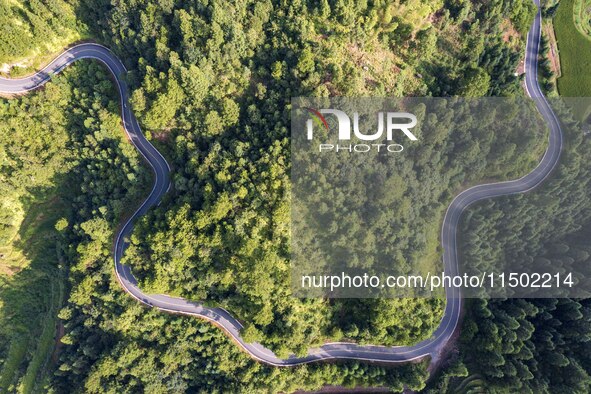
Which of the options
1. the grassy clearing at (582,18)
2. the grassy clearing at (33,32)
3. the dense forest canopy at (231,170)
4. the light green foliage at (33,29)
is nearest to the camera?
the dense forest canopy at (231,170)

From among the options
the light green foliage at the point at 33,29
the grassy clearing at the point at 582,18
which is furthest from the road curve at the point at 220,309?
the grassy clearing at the point at 582,18

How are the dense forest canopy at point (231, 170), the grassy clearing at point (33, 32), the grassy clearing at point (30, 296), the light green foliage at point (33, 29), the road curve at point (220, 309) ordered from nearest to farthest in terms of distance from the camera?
the dense forest canopy at point (231, 170), the light green foliage at point (33, 29), the grassy clearing at point (33, 32), the road curve at point (220, 309), the grassy clearing at point (30, 296)

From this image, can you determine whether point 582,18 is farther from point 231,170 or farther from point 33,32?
point 33,32

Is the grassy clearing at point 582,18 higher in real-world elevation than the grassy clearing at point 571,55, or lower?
higher

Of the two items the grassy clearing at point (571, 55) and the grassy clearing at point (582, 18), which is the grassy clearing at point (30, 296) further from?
the grassy clearing at point (582, 18)

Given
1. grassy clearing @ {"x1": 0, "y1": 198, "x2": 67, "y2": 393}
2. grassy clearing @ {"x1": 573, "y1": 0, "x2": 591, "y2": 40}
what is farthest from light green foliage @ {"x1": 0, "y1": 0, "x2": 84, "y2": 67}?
grassy clearing @ {"x1": 573, "y1": 0, "x2": 591, "y2": 40}

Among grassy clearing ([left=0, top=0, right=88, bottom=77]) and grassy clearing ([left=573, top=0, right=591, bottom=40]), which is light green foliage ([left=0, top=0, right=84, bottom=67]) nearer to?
grassy clearing ([left=0, top=0, right=88, bottom=77])

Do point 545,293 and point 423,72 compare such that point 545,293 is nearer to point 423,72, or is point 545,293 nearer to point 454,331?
point 454,331

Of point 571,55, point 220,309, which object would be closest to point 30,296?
point 220,309


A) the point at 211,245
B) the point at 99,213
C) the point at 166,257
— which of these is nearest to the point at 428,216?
the point at 211,245
